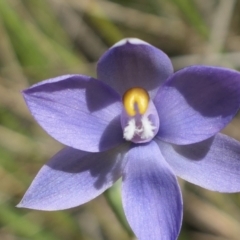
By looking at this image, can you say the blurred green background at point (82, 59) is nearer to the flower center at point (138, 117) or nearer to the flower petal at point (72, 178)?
the flower petal at point (72, 178)

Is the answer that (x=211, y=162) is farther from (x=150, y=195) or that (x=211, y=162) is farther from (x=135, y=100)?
(x=135, y=100)

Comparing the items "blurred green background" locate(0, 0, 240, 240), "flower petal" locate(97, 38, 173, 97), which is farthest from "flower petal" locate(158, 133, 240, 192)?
"blurred green background" locate(0, 0, 240, 240)

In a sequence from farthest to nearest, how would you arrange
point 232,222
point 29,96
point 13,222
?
point 232,222 < point 13,222 < point 29,96

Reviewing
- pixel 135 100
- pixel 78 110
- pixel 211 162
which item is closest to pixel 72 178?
pixel 78 110

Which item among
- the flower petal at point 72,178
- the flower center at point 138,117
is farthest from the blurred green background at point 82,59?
the flower center at point 138,117

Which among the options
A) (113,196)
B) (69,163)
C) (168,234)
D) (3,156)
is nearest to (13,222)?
(3,156)

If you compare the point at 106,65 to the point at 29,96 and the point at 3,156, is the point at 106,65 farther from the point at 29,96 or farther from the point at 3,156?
the point at 3,156
